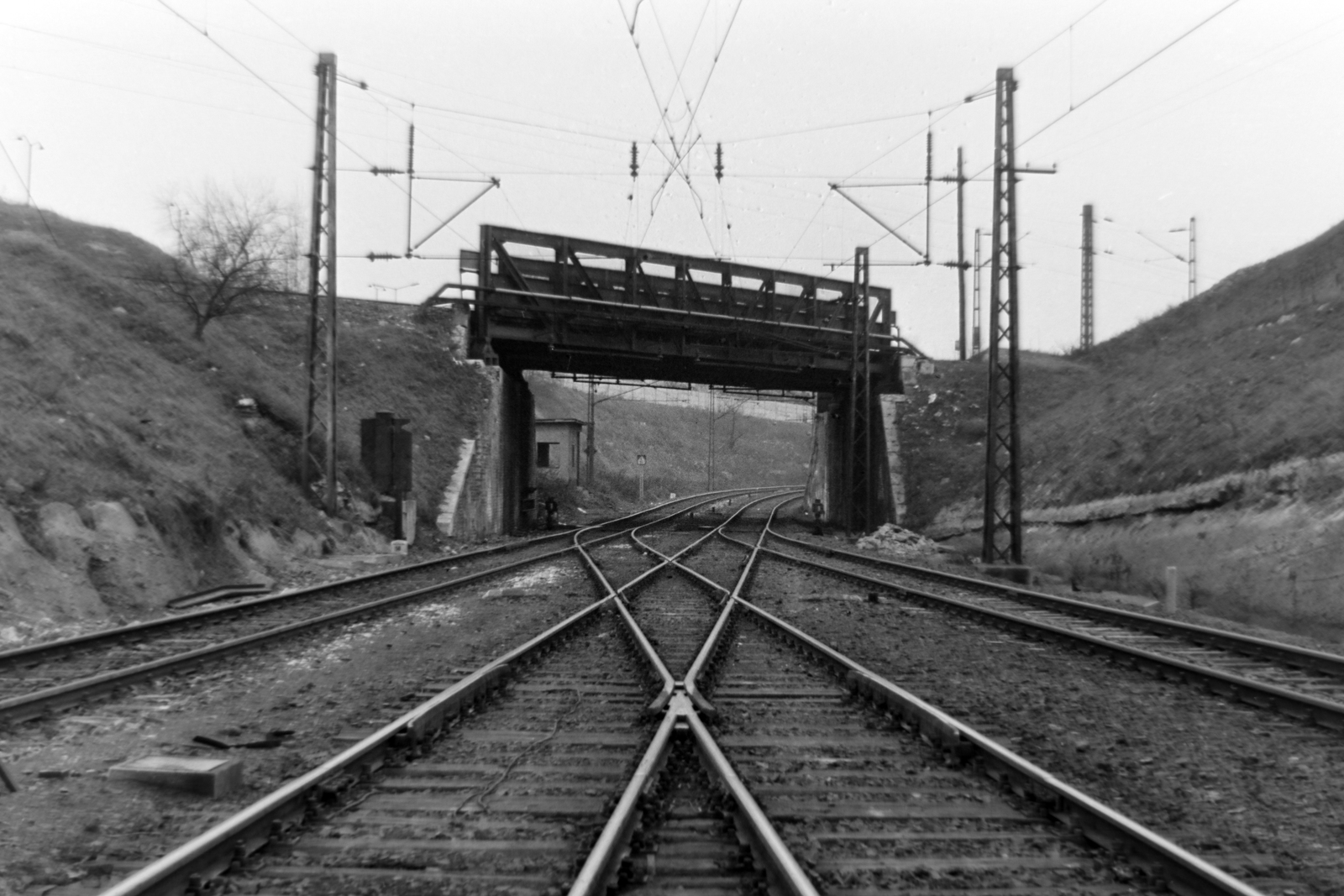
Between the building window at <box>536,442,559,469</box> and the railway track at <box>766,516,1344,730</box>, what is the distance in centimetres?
4152

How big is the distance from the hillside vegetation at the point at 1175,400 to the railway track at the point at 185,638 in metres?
14.2

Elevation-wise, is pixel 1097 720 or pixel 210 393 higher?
pixel 210 393

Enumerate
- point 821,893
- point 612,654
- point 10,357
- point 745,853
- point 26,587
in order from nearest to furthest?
point 821,893
point 745,853
point 612,654
point 26,587
point 10,357

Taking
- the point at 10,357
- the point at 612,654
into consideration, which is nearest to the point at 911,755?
the point at 612,654

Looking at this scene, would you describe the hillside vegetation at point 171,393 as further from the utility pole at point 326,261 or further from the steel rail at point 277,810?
the steel rail at point 277,810

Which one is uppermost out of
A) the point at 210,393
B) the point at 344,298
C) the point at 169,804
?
the point at 344,298

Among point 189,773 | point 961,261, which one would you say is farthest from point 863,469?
point 189,773

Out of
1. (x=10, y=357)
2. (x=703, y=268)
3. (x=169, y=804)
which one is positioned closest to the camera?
(x=169, y=804)

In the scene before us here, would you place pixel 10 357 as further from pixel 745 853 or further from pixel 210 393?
pixel 745 853

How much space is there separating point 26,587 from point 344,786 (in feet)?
27.6

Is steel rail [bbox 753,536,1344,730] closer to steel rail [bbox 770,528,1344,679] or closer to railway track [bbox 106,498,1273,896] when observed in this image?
steel rail [bbox 770,528,1344,679]

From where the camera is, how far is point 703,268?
1196 inches

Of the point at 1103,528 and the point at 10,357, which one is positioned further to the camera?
the point at 1103,528

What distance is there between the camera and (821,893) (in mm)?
3721
